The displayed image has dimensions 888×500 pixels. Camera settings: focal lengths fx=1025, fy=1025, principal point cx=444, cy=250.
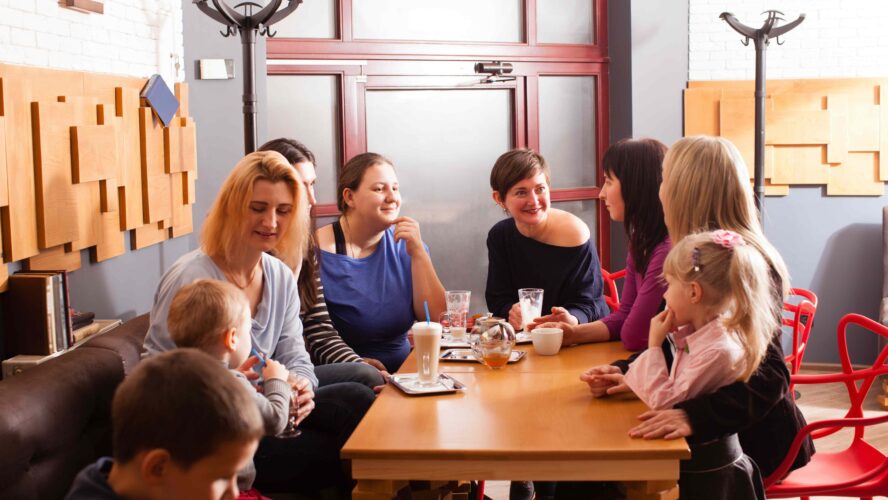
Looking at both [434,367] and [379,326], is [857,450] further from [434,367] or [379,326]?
[379,326]

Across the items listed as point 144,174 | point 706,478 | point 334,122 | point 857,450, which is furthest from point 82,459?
point 334,122

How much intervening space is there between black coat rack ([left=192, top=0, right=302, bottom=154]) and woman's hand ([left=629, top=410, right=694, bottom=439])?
3.02 meters

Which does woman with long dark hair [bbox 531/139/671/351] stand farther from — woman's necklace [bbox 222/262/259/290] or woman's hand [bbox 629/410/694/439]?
woman's necklace [bbox 222/262/259/290]

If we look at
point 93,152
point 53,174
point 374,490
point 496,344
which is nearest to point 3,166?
point 53,174

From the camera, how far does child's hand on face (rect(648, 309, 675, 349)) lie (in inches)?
93.0

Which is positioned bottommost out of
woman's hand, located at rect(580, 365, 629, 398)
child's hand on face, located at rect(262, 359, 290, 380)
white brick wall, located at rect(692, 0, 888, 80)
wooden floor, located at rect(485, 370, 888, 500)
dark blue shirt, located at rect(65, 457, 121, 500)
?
wooden floor, located at rect(485, 370, 888, 500)

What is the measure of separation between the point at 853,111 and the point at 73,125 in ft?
15.4

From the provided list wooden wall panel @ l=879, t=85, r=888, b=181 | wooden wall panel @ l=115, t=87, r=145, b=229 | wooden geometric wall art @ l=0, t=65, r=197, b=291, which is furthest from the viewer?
wooden wall panel @ l=879, t=85, r=888, b=181

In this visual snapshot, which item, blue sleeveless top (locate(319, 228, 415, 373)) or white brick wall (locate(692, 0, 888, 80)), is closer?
blue sleeveless top (locate(319, 228, 415, 373))

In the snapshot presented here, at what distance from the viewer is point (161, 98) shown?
4363mm

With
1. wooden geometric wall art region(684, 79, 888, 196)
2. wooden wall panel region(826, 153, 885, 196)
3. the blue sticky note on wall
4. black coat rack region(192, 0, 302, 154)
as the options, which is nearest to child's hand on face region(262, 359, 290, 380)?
the blue sticky note on wall

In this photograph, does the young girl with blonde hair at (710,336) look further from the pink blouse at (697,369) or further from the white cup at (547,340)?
the white cup at (547,340)

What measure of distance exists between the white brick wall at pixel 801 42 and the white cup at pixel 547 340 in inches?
155

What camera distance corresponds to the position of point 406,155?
20.5 ft
